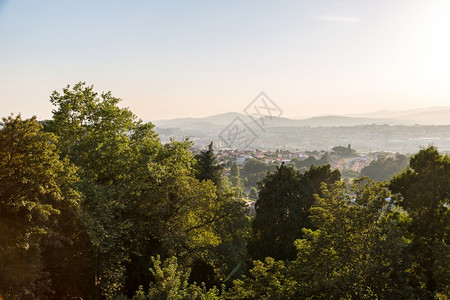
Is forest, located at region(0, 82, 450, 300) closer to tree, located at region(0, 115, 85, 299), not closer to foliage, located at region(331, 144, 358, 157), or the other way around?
tree, located at region(0, 115, 85, 299)

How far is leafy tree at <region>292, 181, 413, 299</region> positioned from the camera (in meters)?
7.02

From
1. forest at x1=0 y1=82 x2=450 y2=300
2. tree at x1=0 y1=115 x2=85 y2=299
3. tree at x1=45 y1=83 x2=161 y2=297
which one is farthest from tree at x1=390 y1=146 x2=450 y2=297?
tree at x1=0 y1=115 x2=85 y2=299

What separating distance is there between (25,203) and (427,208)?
11132 millimetres

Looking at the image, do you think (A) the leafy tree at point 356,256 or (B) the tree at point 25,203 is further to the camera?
(A) the leafy tree at point 356,256

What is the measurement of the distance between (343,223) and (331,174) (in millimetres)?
10843

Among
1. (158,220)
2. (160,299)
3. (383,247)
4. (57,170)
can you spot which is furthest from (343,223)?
(57,170)

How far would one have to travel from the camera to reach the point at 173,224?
12148 mm

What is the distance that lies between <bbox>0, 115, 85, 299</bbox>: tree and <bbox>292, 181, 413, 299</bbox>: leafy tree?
640 cm

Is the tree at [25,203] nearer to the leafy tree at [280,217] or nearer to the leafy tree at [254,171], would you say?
the leafy tree at [280,217]

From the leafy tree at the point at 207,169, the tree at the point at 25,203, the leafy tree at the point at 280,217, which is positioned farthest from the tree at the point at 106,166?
the leafy tree at the point at 207,169

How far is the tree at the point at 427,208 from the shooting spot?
344 inches

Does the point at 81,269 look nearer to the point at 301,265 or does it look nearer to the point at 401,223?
the point at 301,265

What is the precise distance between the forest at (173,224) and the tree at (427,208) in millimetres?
33

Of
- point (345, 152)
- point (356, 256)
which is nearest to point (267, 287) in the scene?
point (356, 256)
